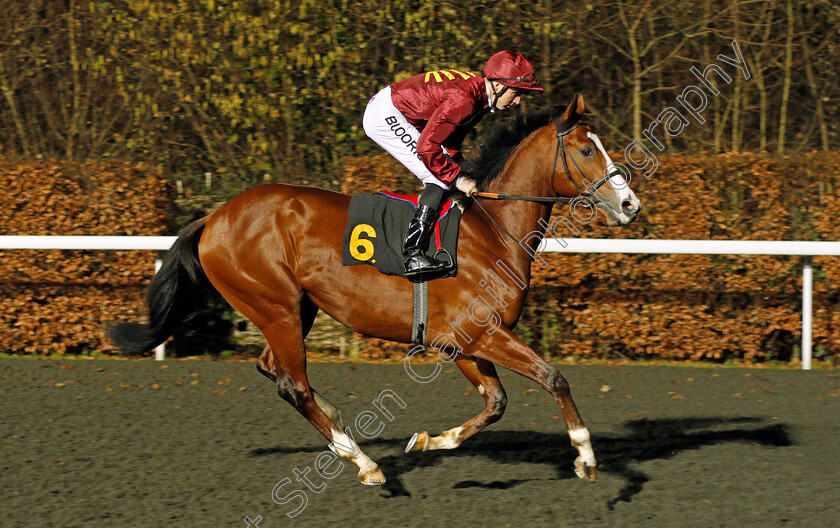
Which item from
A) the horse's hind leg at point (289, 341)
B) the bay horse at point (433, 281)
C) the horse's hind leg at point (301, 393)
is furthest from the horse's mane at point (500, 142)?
the horse's hind leg at point (301, 393)

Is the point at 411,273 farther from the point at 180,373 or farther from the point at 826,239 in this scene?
the point at 826,239

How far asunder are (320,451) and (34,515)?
4.68 ft

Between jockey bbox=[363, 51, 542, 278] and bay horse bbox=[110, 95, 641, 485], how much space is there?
0.60 feet

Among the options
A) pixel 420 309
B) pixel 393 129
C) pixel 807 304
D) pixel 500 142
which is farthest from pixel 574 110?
pixel 807 304

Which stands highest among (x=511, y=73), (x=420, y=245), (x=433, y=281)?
(x=511, y=73)

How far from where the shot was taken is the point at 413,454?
4.61m

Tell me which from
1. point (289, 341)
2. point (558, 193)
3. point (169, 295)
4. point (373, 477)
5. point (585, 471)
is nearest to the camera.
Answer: point (585, 471)

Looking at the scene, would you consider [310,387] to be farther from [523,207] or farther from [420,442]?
[523,207]

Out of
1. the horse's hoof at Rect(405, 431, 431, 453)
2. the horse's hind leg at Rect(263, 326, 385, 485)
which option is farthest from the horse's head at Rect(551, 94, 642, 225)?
the horse's hind leg at Rect(263, 326, 385, 485)

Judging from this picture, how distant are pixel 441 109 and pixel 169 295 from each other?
5.86 feet

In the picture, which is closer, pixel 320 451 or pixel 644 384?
pixel 320 451

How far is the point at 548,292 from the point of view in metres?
6.90

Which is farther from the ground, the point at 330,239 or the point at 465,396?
the point at 330,239

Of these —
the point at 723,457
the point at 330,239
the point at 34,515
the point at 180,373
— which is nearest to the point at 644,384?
the point at 723,457
